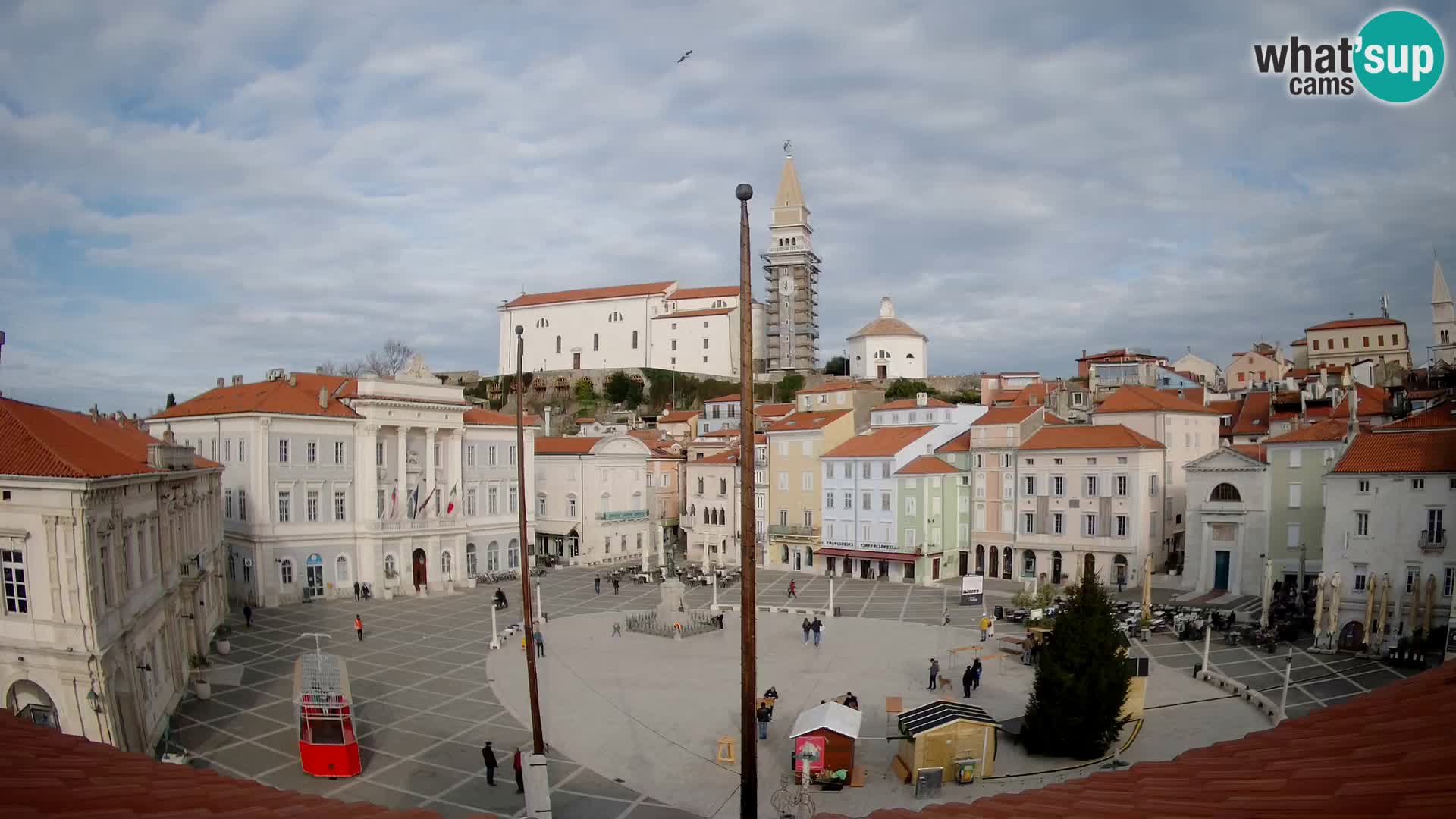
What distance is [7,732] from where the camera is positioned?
920 centimetres

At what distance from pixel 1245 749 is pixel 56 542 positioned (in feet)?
69.5

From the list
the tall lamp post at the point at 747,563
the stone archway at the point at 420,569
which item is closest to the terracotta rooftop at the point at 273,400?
the stone archway at the point at 420,569

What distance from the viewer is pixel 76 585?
18141 mm

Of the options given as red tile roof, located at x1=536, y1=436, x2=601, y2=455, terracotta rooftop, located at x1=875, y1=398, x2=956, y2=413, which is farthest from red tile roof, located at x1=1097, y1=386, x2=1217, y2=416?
red tile roof, located at x1=536, y1=436, x2=601, y2=455

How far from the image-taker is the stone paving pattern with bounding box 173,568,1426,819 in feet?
66.5

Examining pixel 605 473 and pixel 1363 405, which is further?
pixel 605 473

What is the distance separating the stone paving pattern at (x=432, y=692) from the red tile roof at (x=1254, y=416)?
2532 cm

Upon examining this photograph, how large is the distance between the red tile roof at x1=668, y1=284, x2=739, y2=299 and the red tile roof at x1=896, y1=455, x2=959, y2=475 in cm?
5990

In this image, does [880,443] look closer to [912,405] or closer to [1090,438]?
[912,405]

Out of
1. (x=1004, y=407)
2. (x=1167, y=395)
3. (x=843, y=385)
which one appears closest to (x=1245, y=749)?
(x=1004, y=407)

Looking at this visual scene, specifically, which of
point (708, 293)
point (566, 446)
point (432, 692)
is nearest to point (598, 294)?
point (708, 293)

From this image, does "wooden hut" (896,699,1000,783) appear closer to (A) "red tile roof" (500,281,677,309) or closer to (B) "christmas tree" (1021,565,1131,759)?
(B) "christmas tree" (1021,565,1131,759)

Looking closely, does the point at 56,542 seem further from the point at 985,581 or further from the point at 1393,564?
the point at 985,581

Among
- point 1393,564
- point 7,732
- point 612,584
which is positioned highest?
point 7,732
